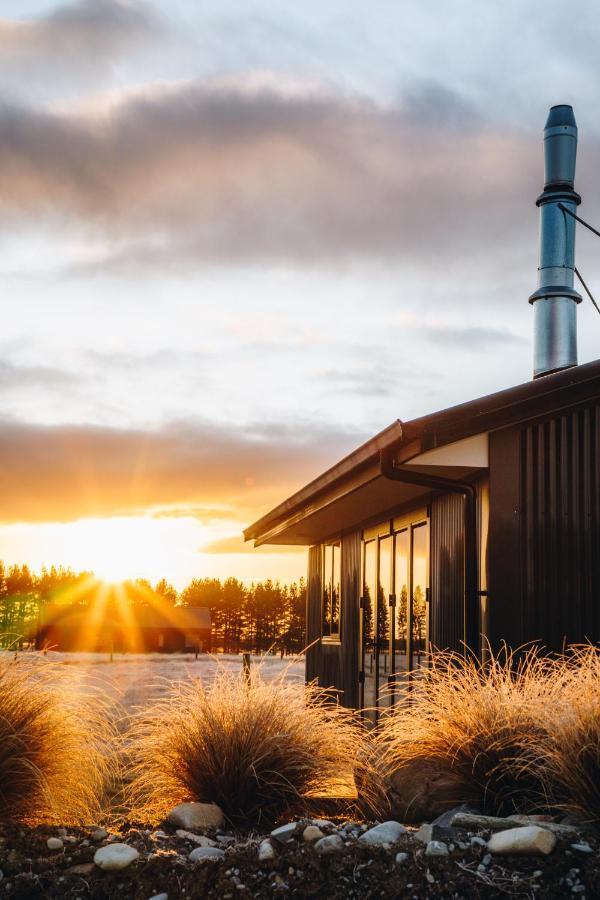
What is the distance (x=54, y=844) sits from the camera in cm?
435

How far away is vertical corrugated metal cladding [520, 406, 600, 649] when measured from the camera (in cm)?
725

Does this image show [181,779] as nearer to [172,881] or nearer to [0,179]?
[172,881]

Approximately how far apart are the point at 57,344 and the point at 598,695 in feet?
22.8

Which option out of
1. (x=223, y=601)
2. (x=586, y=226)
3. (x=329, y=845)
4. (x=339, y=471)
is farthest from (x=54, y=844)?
(x=223, y=601)

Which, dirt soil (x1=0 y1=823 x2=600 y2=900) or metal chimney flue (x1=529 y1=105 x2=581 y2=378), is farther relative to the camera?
metal chimney flue (x1=529 y1=105 x2=581 y2=378)

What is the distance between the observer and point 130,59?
7.59m

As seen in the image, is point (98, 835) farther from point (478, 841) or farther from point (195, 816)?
point (478, 841)

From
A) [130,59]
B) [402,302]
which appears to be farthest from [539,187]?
[130,59]

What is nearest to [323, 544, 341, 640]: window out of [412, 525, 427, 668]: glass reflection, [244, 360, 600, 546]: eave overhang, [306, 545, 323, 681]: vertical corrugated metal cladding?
[306, 545, 323, 681]: vertical corrugated metal cladding

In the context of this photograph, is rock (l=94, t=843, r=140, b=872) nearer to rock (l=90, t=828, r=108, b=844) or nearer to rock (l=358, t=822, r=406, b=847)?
rock (l=90, t=828, r=108, b=844)

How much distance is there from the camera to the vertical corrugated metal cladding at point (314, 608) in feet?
48.2

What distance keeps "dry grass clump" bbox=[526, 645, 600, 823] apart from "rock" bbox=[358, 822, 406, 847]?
0.78 meters

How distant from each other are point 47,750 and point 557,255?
318 inches

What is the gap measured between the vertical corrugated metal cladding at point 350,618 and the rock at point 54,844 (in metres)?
7.72
